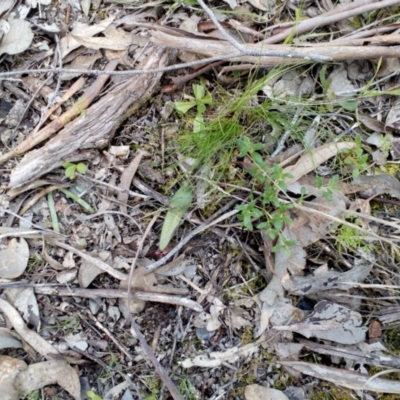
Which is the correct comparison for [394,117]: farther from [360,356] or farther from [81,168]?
[81,168]

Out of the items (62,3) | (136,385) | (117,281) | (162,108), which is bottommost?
(136,385)

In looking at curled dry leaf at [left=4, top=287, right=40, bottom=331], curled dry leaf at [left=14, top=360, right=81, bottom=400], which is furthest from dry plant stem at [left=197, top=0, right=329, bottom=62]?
curled dry leaf at [left=14, top=360, right=81, bottom=400]

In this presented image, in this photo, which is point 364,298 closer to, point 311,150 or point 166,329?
point 311,150

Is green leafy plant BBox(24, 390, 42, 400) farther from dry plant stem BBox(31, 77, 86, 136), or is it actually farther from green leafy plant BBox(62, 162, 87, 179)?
dry plant stem BBox(31, 77, 86, 136)

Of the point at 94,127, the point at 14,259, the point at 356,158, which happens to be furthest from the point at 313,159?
the point at 14,259

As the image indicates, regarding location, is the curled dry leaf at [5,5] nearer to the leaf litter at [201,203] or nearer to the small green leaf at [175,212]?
the leaf litter at [201,203]

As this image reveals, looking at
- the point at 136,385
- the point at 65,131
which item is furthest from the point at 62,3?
the point at 136,385
